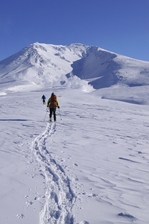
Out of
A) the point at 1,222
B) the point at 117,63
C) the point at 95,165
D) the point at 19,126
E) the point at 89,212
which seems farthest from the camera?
the point at 117,63

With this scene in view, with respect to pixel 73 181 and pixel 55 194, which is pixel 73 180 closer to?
pixel 73 181

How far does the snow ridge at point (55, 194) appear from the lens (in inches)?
→ 184

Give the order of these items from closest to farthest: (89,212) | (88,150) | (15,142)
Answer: (89,212), (88,150), (15,142)

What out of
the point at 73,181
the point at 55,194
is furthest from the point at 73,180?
the point at 55,194

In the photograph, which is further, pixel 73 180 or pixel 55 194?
pixel 73 180

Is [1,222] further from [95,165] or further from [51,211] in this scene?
[95,165]

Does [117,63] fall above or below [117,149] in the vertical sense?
above

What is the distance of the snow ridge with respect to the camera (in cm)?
468

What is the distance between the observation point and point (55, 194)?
18.1 feet

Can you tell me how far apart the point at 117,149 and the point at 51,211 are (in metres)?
5.34

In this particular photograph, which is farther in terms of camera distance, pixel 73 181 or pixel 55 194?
pixel 73 181

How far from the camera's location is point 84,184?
612 centimetres

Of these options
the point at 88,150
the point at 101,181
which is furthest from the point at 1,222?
the point at 88,150

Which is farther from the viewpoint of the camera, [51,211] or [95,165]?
[95,165]
